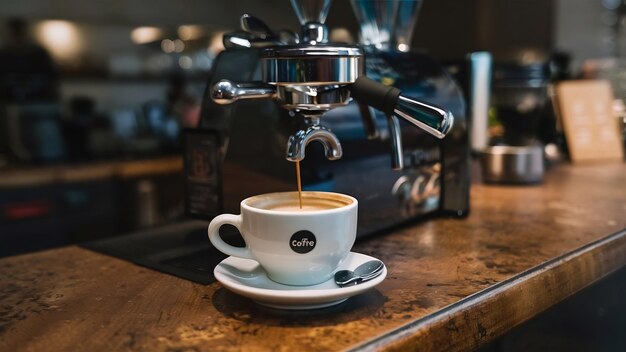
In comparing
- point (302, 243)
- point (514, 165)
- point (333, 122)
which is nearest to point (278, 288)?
point (302, 243)

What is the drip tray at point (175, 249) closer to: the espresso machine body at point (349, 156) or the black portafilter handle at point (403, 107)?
the espresso machine body at point (349, 156)

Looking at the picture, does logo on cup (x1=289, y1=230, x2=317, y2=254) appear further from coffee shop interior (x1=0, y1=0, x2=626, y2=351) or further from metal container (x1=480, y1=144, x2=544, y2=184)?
metal container (x1=480, y1=144, x2=544, y2=184)

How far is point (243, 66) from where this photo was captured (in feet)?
2.53

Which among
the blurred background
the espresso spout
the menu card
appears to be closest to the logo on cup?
the espresso spout

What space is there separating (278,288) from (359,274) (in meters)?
0.09

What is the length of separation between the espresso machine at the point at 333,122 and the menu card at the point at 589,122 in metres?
0.73

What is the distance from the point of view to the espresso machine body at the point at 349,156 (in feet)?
2.51

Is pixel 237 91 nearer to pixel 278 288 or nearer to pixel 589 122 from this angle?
pixel 278 288

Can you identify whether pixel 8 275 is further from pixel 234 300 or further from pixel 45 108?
pixel 45 108

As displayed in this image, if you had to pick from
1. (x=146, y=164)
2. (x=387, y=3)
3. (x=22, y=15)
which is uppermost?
(x=22, y=15)

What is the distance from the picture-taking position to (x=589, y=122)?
64.6 inches

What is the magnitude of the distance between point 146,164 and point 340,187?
1.80m

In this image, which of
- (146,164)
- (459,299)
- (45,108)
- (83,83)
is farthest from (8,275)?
(83,83)

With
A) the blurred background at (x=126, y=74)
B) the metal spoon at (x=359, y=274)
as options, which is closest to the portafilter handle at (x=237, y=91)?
Result: the metal spoon at (x=359, y=274)
